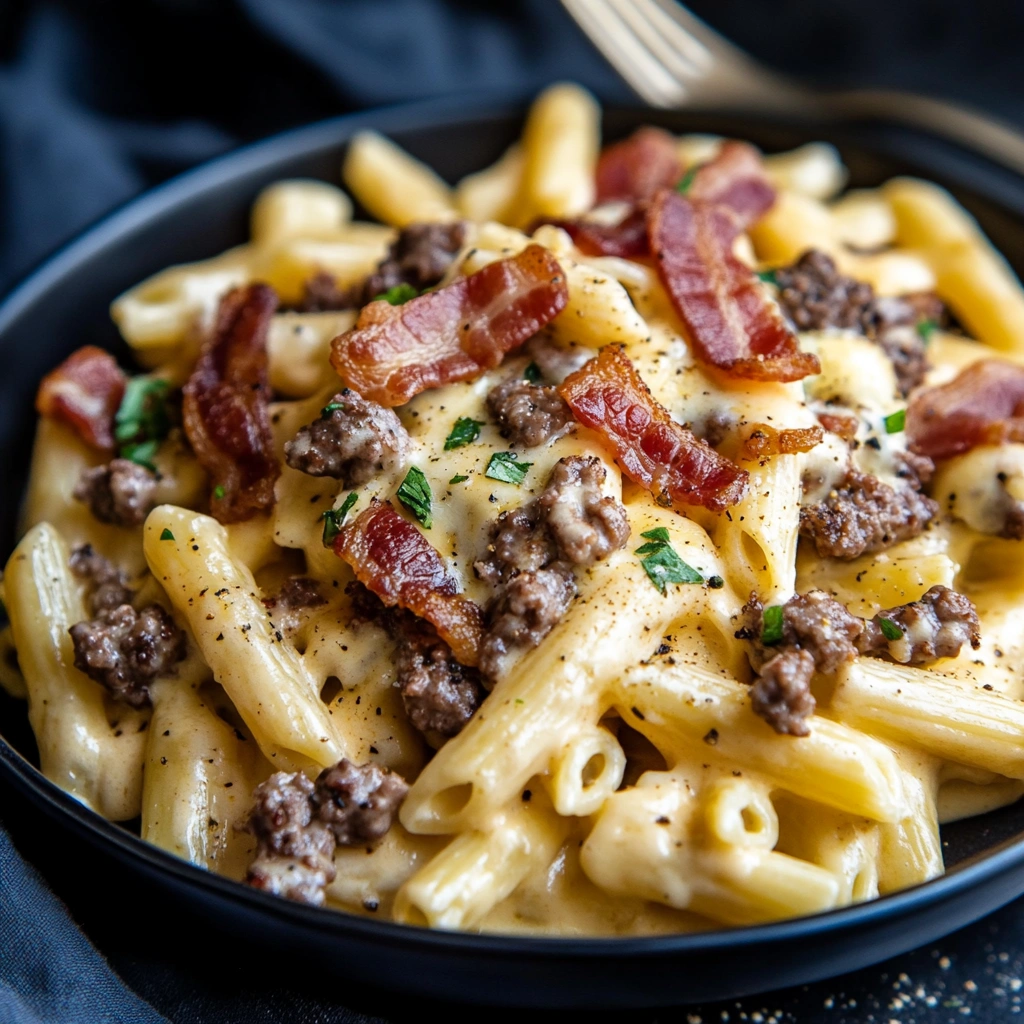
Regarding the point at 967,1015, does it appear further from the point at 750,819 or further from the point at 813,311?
the point at 813,311

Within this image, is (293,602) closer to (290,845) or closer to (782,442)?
(290,845)

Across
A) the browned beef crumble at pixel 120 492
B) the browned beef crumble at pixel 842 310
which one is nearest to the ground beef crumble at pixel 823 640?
the browned beef crumble at pixel 842 310

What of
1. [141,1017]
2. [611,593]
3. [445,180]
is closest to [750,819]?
[611,593]

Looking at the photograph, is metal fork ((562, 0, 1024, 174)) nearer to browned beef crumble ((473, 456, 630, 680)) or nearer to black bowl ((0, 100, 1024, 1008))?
browned beef crumble ((473, 456, 630, 680))

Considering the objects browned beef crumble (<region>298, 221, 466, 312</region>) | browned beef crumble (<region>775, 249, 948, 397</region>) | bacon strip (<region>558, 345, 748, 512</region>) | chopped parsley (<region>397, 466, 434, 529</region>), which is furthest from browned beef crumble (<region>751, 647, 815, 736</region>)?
browned beef crumble (<region>298, 221, 466, 312</region>)

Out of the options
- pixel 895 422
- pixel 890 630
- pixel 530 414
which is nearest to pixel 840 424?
pixel 895 422
